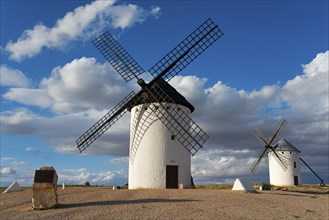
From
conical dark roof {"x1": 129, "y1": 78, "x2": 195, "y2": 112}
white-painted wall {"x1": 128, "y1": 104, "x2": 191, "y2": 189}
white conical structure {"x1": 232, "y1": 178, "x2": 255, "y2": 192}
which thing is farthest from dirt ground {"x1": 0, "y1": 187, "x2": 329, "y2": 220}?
conical dark roof {"x1": 129, "y1": 78, "x2": 195, "y2": 112}

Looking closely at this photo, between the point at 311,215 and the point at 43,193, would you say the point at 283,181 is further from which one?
the point at 43,193

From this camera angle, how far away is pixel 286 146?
47406 millimetres

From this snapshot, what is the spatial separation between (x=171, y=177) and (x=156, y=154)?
189cm

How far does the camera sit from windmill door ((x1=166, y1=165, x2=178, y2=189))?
74.8ft

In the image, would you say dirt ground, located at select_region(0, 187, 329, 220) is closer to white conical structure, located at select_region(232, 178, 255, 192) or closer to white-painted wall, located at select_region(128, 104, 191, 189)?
white conical structure, located at select_region(232, 178, 255, 192)

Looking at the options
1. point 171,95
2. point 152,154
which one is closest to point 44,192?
point 152,154

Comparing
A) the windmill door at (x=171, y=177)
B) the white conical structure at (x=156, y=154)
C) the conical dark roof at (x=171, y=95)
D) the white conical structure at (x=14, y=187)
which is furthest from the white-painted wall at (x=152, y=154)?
the white conical structure at (x=14, y=187)

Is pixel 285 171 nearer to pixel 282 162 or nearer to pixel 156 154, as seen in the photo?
pixel 282 162

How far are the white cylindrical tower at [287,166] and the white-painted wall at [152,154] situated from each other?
2665 cm

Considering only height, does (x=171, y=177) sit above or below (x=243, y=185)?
above

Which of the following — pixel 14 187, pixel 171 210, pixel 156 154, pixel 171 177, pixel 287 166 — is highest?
pixel 156 154

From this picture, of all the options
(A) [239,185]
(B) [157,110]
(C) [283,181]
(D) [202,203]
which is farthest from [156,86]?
(C) [283,181]

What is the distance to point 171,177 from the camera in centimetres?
2292

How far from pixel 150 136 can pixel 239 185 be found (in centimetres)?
661
